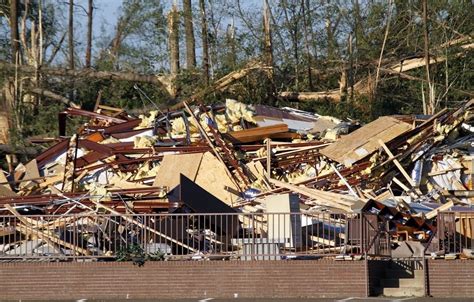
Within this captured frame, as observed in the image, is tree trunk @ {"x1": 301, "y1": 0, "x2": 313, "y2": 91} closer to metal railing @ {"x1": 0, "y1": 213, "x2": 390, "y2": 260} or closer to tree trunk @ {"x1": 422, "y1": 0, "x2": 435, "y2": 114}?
tree trunk @ {"x1": 422, "y1": 0, "x2": 435, "y2": 114}

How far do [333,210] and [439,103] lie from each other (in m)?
10.8

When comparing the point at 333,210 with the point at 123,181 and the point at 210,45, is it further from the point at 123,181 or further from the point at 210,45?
the point at 210,45

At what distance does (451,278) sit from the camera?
16594mm

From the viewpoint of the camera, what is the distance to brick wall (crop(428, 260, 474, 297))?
650 inches

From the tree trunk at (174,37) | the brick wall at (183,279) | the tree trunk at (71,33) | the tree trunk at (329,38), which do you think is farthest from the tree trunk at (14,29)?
the brick wall at (183,279)

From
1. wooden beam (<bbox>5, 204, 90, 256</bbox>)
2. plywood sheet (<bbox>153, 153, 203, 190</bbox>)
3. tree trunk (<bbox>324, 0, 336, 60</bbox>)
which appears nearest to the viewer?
wooden beam (<bbox>5, 204, 90, 256</bbox>)

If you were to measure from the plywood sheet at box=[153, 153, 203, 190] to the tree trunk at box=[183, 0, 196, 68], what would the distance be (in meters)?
11.1

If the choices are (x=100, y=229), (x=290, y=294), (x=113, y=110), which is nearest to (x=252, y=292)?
(x=290, y=294)

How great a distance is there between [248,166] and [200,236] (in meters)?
4.84

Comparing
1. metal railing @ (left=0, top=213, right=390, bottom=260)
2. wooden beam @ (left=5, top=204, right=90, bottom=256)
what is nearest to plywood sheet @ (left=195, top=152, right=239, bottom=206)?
metal railing @ (left=0, top=213, right=390, bottom=260)

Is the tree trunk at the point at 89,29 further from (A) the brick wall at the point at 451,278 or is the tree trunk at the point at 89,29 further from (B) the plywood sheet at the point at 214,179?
(A) the brick wall at the point at 451,278

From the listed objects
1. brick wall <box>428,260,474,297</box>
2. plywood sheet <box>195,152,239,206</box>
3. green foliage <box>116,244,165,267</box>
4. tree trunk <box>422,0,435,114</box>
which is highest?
tree trunk <box>422,0,435,114</box>

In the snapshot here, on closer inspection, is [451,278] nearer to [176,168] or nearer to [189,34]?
[176,168]

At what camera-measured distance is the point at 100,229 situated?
17391 mm
